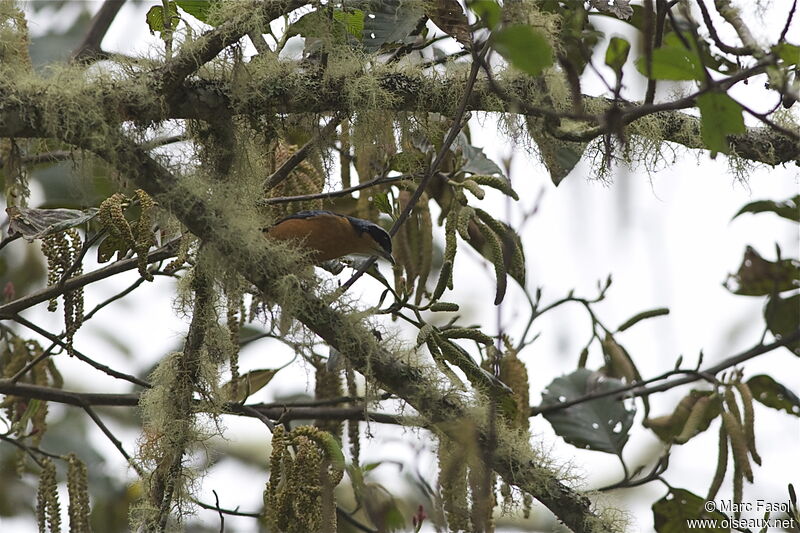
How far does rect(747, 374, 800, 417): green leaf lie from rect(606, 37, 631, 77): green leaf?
198 centimetres

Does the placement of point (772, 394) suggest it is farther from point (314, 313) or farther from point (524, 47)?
point (524, 47)

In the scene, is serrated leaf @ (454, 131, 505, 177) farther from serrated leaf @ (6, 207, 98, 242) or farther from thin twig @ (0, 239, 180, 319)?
serrated leaf @ (6, 207, 98, 242)

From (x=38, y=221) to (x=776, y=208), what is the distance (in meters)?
2.35

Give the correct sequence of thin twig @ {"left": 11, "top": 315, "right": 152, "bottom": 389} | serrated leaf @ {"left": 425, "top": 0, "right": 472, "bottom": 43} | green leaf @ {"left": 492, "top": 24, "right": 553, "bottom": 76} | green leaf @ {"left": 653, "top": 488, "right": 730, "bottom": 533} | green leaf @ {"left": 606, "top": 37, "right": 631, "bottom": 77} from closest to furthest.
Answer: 1. green leaf @ {"left": 492, "top": 24, "right": 553, "bottom": 76}
2. green leaf @ {"left": 606, "top": 37, "right": 631, "bottom": 77}
3. serrated leaf @ {"left": 425, "top": 0, "right": 472, "bottom": 43}
4. thin twig @ {"left": 11, "top": 315, "right": 152, "bottom": 389}
5. green leaf @ {"left": 653, "top": 488, "right": 730, "bottom": 533}

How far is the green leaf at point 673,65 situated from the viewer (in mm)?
1329

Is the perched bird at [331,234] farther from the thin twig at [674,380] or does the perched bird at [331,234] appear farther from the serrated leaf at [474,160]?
the thin twig at [674,380]

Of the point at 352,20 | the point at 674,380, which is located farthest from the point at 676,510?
the point at 352,20

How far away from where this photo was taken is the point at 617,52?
60.9 inches

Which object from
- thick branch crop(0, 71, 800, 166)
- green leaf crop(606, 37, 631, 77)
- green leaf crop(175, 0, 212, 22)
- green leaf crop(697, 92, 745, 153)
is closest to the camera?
green leaf crop(697, 92, 745, 153)

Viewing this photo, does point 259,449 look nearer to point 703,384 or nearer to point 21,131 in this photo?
point 703,384

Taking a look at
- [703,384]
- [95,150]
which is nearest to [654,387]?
[703,384]

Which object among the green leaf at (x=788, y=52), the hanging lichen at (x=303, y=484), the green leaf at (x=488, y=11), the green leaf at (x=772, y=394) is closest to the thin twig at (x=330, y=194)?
the hanging lichen at (x=303, y=484)

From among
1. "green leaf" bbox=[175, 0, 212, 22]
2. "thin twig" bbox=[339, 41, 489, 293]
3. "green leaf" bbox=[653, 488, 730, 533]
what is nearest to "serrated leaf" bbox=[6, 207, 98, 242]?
"green leaf" bbox=[175, 0, 212, 22]

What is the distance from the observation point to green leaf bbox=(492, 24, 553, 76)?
125 cm
